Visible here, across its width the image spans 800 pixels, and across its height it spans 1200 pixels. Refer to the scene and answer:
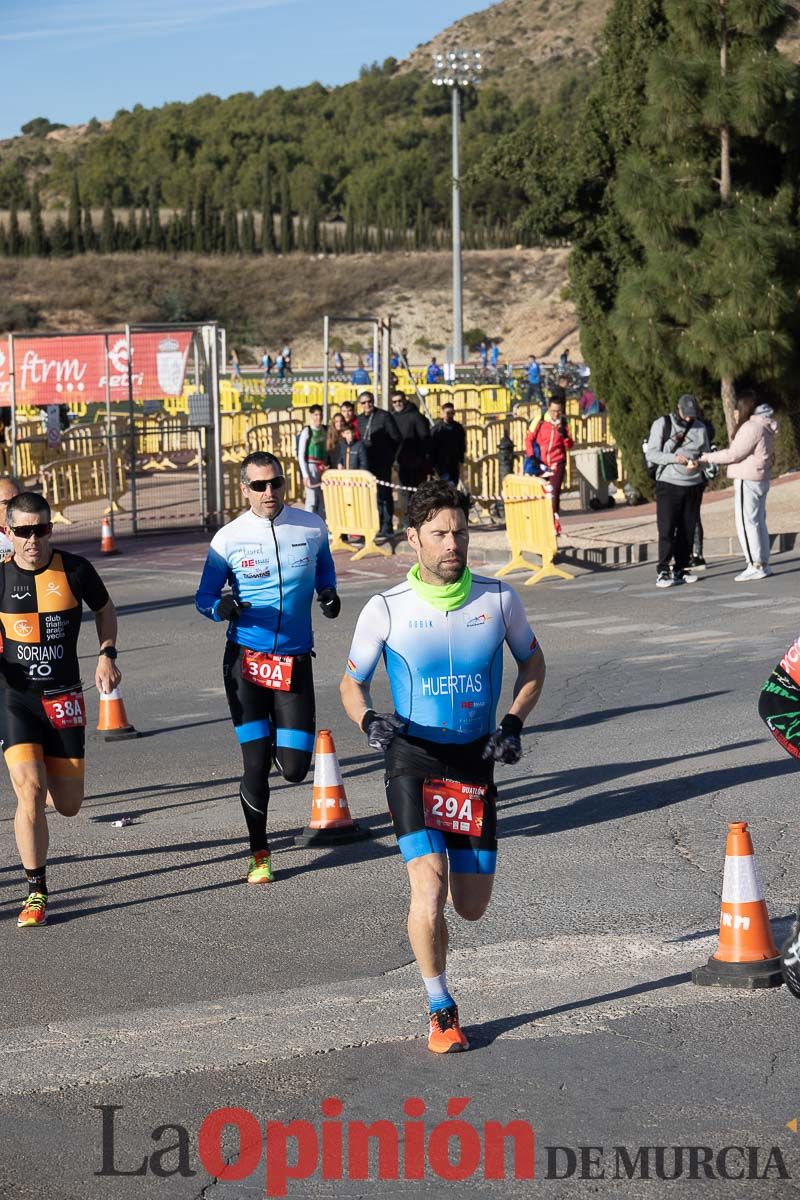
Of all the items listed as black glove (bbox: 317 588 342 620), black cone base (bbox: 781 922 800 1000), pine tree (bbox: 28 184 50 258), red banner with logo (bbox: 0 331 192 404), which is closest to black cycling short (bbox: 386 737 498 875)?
black cone base (bbox: 781 922 800 1000)

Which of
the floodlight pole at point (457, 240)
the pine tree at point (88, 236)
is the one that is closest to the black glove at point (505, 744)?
the floodlight pole at point (457, 240)

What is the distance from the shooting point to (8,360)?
2391 centimetres

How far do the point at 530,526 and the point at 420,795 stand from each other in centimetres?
1363

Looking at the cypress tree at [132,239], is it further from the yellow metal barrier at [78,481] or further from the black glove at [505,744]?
the black glove at [505,744]

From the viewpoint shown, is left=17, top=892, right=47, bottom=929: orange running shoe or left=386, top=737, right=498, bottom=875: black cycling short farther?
left=17, top=892, right=47, bottom=929: orange running shoe

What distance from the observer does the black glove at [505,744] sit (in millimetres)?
5613

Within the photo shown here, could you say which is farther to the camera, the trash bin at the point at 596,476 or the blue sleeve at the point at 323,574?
the trash bin at the point at 596,476

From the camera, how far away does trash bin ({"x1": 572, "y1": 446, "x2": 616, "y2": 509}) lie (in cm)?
2592

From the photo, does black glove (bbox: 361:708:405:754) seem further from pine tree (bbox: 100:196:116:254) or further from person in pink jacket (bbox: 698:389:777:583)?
pine tree (bbox: 100:196:116:254)

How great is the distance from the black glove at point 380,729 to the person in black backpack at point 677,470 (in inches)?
460

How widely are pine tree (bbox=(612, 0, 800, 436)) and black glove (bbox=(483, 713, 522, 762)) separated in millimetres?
18858

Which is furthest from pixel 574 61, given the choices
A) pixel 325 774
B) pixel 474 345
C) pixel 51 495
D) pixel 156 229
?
pixel 325 774

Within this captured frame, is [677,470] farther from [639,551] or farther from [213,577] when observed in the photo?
[213,577]

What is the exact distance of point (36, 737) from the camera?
760 cm
